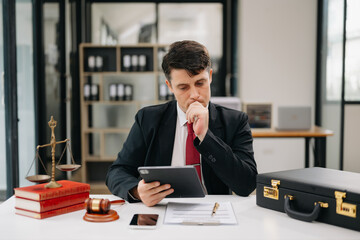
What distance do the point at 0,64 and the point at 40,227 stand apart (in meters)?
2.17

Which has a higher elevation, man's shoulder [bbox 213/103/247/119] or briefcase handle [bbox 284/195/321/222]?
man's shoulder [bbox 213/103/247/119]

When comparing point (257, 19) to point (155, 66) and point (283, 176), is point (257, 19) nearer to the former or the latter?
point (155, 66)

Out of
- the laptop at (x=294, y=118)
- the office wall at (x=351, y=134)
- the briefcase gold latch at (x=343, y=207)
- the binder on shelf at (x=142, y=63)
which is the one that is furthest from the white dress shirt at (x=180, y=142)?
the binder on shelf at (x=142, y=63)

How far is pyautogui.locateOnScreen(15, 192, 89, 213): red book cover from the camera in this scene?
122 centimetres

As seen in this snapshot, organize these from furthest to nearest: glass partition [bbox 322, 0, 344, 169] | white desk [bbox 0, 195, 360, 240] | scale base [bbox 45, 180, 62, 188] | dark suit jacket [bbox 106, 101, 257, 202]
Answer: glass partition [bbox 322, 0, 344, 169] < dark suit jacket [bbox 106, 101, 257, 202] < scale base [bbox 45, 180, 62, 188] < white desk [bbox 0, 195, 360, 240]

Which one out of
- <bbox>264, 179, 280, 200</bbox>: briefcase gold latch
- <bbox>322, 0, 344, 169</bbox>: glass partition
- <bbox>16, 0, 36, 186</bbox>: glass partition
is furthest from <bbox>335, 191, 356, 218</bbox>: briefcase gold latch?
<bbox>322, 0, 344, 169</bbox>: glass partition

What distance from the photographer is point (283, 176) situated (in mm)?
1346

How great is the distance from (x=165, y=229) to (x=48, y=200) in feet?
1.43

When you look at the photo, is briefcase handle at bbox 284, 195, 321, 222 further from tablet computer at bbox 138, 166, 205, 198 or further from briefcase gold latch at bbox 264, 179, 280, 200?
tablet computer at bbox 138, 166, 205, 198

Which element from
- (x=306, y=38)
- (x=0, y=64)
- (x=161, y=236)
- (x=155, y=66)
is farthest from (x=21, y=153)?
(x=306, y=38)

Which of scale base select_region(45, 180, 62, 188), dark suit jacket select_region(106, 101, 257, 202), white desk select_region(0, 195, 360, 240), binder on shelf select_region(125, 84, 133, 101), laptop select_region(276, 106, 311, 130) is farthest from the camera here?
binder on shelf select_region(125, 84, 133, 101)

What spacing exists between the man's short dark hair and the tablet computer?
1.69 feet

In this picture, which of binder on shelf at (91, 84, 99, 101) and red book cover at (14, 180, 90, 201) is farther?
binder on shelf at (91, 84, 99, 101)

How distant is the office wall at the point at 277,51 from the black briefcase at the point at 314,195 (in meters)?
3.63
